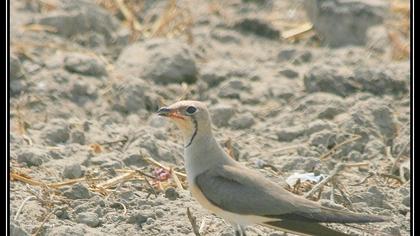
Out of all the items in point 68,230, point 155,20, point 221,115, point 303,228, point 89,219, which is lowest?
A: point 155,20

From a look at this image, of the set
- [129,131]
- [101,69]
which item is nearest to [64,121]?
[129,131]

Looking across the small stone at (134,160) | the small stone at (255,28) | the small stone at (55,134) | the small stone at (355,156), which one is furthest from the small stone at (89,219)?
the small stone at (255,28)

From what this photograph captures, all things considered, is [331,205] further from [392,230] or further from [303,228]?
[303,228]

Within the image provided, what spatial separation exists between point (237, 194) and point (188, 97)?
371 cm

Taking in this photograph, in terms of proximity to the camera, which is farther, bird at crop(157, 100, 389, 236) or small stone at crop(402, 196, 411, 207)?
small stone at crop(402, 196, 411, 207)

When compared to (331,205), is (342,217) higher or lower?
higher

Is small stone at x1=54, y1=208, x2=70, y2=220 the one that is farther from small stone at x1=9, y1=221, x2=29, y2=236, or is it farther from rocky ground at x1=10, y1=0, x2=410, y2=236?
small stone at x1=9, y1=221, x2=29, y2=236

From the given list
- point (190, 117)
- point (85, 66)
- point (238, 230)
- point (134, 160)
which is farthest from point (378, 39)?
point (238, 230)

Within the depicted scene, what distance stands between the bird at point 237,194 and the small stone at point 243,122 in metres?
2.78

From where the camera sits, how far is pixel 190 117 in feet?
23.7

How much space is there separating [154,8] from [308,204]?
625 cm

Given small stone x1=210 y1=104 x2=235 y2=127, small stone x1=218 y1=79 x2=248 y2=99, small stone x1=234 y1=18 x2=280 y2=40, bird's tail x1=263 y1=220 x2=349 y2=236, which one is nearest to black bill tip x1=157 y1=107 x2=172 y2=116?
→ bird's tail x1=263 y1=220 x2=349 y2=236

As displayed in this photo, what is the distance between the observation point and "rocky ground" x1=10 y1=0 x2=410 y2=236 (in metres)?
7.82

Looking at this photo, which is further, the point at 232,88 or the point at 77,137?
the point at 232,88
